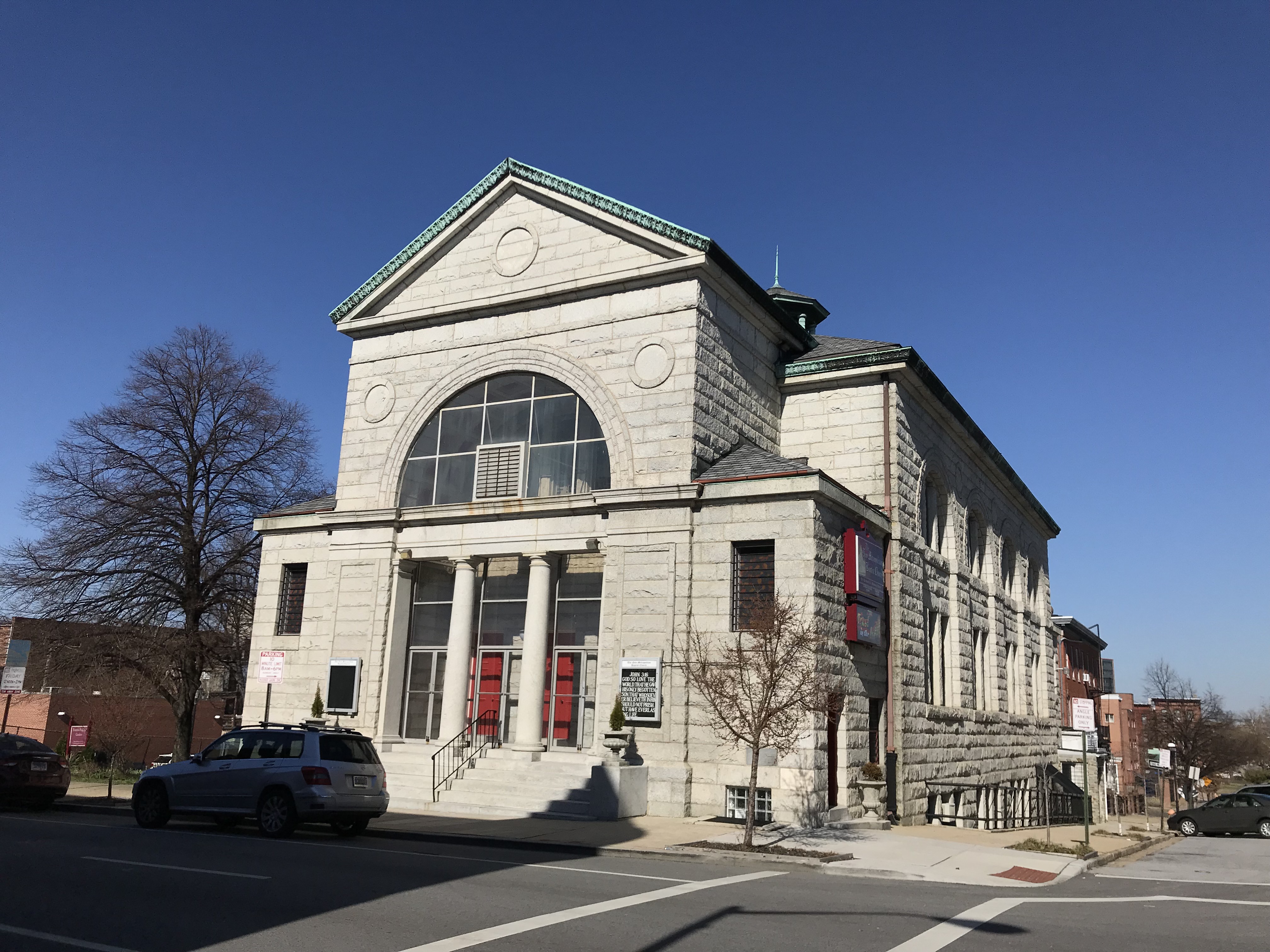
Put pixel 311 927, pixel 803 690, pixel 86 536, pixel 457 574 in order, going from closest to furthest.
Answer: pixel 311 927
pixel 803 690
pixel 457 574
pixel 86 536

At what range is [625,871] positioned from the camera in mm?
12820

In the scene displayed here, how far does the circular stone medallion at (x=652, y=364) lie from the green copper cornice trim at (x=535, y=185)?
2.41m

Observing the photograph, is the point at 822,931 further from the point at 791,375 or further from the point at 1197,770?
the point at 1197,770

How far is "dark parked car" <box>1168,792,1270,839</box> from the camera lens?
28.6 meters

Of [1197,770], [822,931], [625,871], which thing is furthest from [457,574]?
[1197,770]

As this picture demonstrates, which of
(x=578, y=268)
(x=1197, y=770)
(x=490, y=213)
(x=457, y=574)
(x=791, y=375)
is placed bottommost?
(x=1197, y=770)

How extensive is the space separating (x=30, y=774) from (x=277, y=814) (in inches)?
285

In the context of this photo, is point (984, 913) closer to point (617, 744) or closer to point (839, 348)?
point (617, 744)

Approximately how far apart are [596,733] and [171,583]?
17.8m

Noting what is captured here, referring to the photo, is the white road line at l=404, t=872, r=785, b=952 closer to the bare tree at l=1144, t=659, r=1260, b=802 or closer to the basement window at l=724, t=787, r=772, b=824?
the basement window at l=724, t=787, r=772, b=824

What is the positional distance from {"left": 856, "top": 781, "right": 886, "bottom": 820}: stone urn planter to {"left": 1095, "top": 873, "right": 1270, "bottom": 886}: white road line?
5.88m

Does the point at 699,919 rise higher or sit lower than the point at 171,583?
lower

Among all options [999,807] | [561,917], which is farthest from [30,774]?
[999,807]

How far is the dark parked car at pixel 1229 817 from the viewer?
→ 28578 mm
